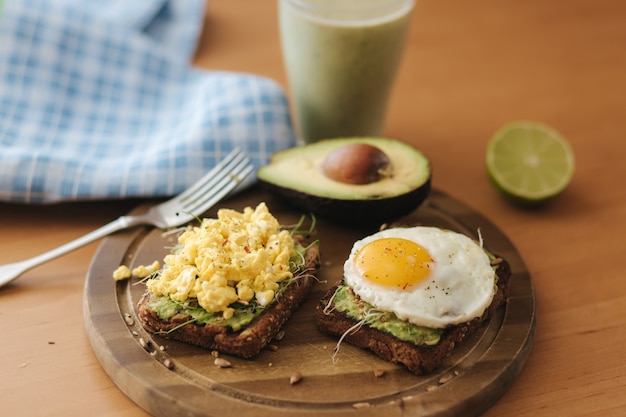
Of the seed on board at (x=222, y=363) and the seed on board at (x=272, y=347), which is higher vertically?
the seed on board at (x=222, y=363)

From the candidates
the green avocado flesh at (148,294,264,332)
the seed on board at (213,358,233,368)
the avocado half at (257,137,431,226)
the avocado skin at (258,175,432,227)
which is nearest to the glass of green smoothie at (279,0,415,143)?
the avocado half at (257,137,431,226)

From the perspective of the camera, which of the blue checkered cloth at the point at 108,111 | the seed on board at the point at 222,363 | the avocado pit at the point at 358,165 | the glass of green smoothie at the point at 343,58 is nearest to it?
the seed on board at the point at 222,363

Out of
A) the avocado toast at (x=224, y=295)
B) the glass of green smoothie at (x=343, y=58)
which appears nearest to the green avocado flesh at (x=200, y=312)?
the avocado toast at (x=224, y=295)

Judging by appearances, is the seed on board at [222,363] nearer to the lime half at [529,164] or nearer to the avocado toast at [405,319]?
the avocado toast at [405,319]

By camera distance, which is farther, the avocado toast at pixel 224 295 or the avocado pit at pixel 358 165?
the avocado pit at pixel 358 165

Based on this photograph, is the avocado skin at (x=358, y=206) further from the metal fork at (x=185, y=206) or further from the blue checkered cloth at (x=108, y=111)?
the blue checkered cloth at (x=108, y=111)

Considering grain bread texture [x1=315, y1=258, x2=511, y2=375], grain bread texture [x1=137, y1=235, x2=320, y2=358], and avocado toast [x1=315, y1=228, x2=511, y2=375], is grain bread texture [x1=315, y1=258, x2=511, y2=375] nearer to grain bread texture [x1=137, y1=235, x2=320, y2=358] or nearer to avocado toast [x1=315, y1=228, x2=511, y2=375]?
avocado toast [x1=315, y1=228, x2=511, y2=375]

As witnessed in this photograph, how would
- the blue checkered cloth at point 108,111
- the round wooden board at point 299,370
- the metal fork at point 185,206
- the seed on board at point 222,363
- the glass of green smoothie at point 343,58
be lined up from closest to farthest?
the round wooden board at point 299,370 < the seed on board at point 222,363 < the metal fork at point 185,206 < the blue checkered cloth at point 108,111 < the glass of green smoothie at point 343,58
